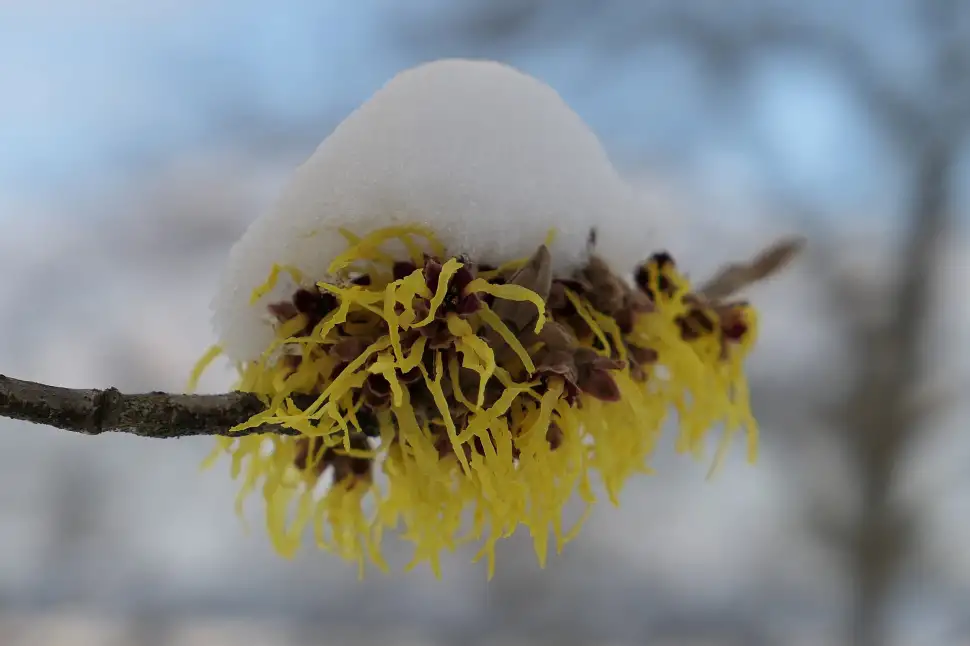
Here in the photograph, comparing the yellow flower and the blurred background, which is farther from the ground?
the blurred background

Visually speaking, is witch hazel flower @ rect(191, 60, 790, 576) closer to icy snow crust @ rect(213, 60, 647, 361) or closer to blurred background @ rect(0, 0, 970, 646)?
icy snow crust @ rect(213, 60, 647, 361)

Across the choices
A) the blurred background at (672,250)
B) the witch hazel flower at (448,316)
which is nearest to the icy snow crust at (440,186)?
the witch hazel flower at (448,316)

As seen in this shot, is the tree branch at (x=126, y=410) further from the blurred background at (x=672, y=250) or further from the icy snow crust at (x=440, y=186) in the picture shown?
the blurred background at (x=672, y=250)

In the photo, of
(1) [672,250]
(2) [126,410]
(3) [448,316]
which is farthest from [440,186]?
(1) [672,250]

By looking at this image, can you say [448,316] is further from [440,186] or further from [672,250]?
[672,250]

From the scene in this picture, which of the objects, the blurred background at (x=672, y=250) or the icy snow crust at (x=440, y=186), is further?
the blurred background at (x=672, y=250)

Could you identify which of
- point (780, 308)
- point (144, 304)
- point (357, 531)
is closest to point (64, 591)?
point (144, 304)

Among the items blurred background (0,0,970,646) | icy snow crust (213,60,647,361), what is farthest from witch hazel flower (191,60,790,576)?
blurred background (0,0,970,646)
